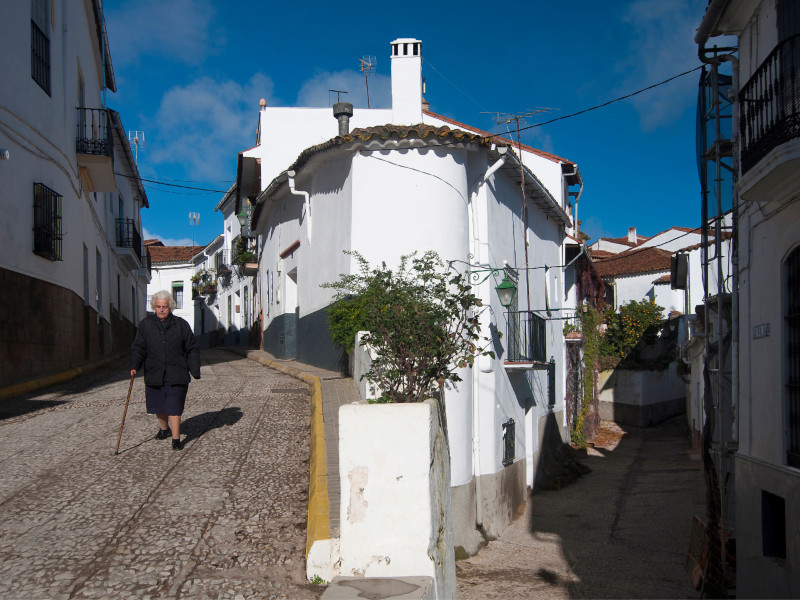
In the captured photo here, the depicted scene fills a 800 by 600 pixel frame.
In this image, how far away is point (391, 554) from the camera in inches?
162

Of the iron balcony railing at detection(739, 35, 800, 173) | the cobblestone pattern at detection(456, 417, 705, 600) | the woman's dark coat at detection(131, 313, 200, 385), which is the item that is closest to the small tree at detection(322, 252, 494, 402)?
the woman's dark coat at detection(131, 313, 200, 385)

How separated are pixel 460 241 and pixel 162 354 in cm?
524

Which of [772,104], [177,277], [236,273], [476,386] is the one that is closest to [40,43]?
[476,386]

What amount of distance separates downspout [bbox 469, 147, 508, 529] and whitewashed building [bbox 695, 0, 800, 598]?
133 inches

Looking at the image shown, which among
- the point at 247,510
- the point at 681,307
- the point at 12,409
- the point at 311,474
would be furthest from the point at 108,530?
the point at 681,307

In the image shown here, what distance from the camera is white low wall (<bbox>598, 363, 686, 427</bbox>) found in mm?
25516

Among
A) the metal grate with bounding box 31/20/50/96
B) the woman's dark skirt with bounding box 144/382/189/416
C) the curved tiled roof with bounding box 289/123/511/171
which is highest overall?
the metal grate with bounding box 31/20/50/96

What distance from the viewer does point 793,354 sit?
766 cm

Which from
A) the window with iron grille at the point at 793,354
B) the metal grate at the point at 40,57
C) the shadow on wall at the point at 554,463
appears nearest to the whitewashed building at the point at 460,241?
the shadow on wall at the point at 554,463

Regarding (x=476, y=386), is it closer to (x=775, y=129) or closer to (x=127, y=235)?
(x=775, y=129)

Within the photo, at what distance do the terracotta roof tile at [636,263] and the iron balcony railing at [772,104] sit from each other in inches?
1070

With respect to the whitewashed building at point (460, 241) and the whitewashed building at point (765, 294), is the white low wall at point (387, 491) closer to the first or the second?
the whitewashed building at point (765, 294)

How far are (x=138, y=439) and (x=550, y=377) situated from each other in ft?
36.1

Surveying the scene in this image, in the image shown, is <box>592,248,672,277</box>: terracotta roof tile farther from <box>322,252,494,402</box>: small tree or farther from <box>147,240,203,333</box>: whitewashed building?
<box>322,252,494,402</box>: small tree
